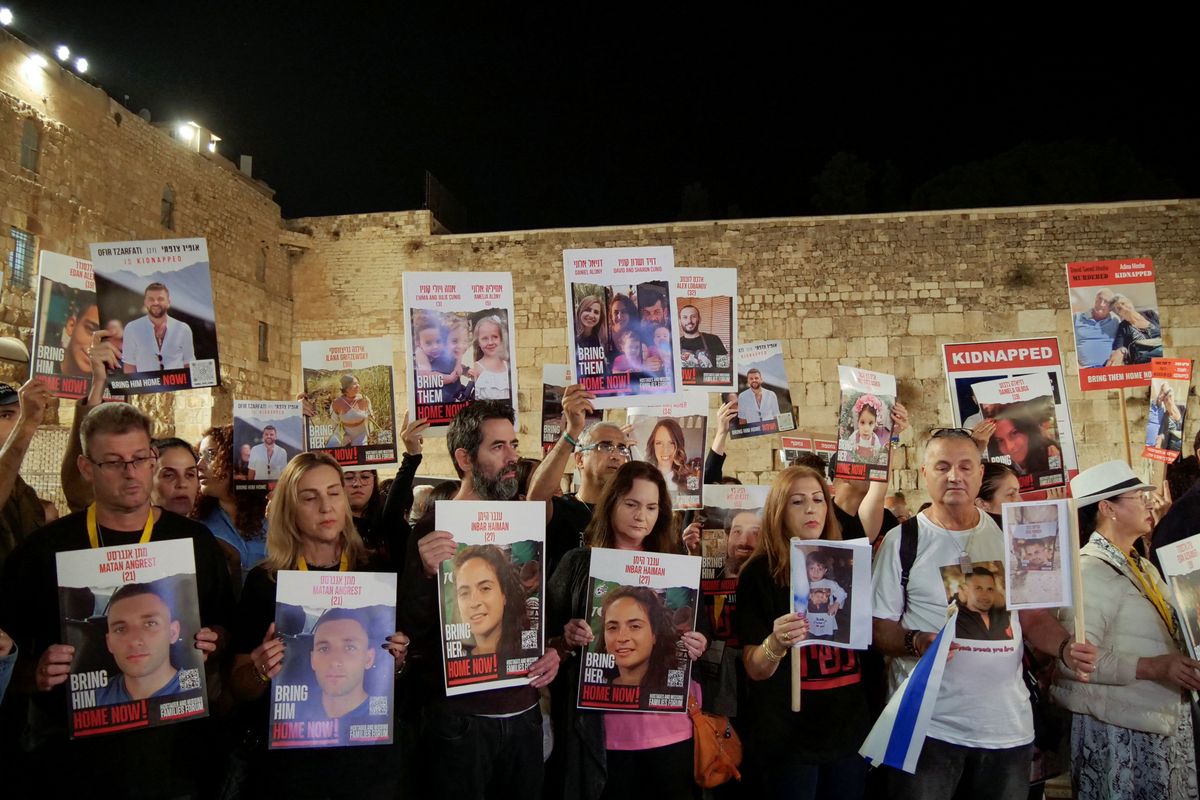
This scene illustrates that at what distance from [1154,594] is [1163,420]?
3.80 metres

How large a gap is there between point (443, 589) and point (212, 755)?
929 mm

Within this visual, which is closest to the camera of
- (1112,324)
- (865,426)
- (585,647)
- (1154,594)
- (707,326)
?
(585,647)

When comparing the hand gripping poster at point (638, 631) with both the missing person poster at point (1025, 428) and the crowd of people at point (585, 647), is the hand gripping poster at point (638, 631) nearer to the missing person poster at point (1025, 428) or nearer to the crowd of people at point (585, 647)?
the crowd of people at point (585, 647)

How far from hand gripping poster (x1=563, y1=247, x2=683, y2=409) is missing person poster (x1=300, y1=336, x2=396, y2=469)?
109 centimetres

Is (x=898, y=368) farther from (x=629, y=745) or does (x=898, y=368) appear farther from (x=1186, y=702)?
(x=629, y=745)

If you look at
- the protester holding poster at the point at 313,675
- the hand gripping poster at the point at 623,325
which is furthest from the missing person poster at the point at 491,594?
the hand gripping poster at the point at 623,325

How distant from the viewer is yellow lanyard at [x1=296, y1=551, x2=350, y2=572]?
3068 mm

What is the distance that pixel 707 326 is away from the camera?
192 inches

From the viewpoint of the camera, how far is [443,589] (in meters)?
3.04

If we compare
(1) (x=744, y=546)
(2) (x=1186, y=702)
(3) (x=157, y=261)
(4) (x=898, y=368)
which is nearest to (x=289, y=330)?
(4) (x=898, y=368)

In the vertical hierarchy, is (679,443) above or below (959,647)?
above

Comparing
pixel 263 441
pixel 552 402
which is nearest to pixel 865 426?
pixel 552 402

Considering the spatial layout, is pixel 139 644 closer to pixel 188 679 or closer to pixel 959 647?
pixel 188 679

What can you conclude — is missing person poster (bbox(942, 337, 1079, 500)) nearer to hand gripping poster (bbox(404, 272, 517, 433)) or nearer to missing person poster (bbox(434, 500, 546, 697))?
hand gripping poster (bbox(404, 272, 517, 433))
